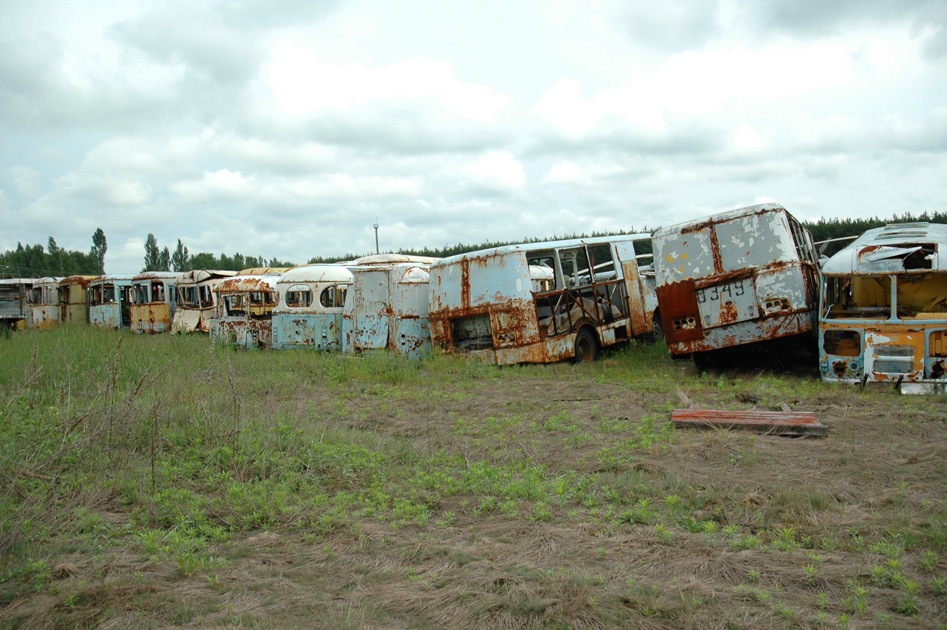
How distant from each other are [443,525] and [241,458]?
2407 millimetres

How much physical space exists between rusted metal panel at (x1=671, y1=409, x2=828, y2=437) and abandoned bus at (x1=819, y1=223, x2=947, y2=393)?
2.54m

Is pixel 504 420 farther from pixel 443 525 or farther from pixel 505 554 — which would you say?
pixel 505 554

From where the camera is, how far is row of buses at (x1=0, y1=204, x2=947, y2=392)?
10.4m

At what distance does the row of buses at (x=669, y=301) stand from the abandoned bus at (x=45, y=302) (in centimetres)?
1462

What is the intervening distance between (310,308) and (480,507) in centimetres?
1161

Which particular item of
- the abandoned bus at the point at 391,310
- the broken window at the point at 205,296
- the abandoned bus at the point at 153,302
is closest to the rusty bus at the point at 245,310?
the broken window at the point at 205,296

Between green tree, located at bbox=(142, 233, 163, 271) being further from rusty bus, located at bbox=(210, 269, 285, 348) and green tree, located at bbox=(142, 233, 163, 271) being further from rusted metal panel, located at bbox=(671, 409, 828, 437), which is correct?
rusted metal panel, located at bbox=(671, 409, 828, 437)

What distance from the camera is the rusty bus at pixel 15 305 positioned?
27503mm

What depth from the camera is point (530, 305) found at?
42.0 ft

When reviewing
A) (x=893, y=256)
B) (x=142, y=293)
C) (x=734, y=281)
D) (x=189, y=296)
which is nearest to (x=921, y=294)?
(x=893, y=256)

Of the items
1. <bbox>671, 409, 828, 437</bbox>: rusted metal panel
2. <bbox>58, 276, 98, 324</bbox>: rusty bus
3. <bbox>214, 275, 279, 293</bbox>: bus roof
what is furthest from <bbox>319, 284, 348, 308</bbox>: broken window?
<bbox>58, 276, 98, 324</bbox>: rusty bus

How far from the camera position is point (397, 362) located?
13516 millimetres

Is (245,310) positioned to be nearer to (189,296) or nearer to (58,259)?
(189,296)

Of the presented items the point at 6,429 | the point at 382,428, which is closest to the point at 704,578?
the point at 382,428
